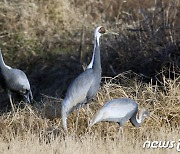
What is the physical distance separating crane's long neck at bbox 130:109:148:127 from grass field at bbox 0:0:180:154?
181 millimetres

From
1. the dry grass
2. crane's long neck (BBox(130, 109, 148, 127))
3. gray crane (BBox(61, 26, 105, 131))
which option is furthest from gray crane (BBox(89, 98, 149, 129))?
gray crane (BBox(61, 26, 105, 131))

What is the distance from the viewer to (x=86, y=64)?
1614 cm

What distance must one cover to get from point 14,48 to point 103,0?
2441 millimetres

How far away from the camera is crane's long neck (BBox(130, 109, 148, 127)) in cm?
1039

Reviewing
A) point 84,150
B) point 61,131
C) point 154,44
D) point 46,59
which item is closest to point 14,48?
point 46,59

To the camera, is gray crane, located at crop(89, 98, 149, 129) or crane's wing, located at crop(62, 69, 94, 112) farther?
crane's wing, located at crop(62, 69, 94, 112)

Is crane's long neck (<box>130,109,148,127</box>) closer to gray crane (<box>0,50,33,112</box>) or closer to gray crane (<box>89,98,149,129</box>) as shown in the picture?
gray crane (<box>89,98,149,129</box>)

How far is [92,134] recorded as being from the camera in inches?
418

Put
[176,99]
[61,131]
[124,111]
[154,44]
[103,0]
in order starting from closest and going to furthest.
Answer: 1. [124,111]
2. [61,131]
3. [176,99]
4. [154,44]
5. [103,0]

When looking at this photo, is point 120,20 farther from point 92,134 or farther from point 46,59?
point 92,134

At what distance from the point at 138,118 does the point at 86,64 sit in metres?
5.68

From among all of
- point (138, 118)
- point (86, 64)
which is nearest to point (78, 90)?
point (138, 118)

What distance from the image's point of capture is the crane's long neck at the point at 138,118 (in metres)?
10.4

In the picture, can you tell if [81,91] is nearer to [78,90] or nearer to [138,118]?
[78,90]
